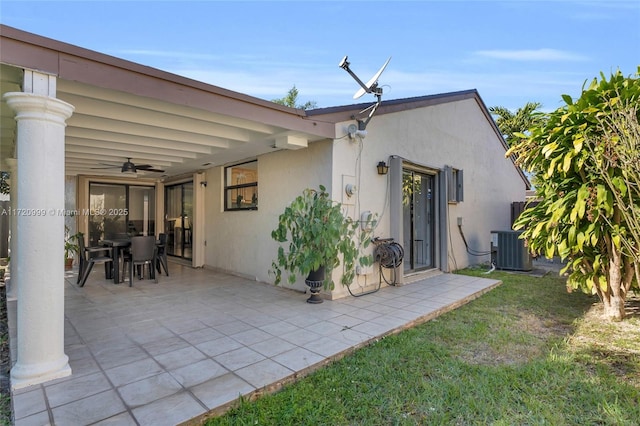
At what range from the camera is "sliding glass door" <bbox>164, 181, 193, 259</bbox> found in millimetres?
8727

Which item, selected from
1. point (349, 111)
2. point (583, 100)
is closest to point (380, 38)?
point (349, 111)

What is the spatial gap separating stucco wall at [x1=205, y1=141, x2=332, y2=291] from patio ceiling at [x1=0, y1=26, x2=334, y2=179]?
370mm

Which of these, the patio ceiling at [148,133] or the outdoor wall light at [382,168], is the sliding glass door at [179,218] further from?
the outdoor wall light at [382,168]

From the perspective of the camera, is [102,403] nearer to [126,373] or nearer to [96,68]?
[126,373]

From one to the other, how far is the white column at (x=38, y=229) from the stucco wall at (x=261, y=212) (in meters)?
3.32

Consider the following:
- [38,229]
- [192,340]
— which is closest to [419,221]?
[192,340]

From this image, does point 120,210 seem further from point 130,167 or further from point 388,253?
point 388,253

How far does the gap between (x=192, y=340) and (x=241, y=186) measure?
4148 millimetres

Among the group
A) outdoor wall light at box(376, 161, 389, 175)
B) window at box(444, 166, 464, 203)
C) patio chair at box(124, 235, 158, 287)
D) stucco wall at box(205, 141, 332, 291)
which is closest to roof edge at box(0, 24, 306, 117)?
stucco wall at box(205, 141, 332, 291)

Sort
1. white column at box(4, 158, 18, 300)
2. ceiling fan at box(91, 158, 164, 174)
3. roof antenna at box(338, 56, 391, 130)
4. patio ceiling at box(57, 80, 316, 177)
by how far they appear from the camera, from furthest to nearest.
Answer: ceiling fan at box(91, 158, 164, 174)
white column at box(4, 158, 18, 300)
roof antenna at box(338, 56, 391, 130)
patio ceiling at box(57, 80, 316, 177)

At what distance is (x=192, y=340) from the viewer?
325 centimetres

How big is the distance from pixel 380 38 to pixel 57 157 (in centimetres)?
620

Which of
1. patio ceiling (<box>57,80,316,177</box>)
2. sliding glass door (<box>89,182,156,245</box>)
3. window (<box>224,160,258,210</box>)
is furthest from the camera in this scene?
sliding glass door (<box>89,182,156,245</box>)

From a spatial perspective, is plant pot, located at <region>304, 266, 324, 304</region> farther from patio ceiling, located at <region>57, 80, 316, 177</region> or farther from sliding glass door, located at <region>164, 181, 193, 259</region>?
sliding glass door, located at <region>164, 181, 193, 259</region>
